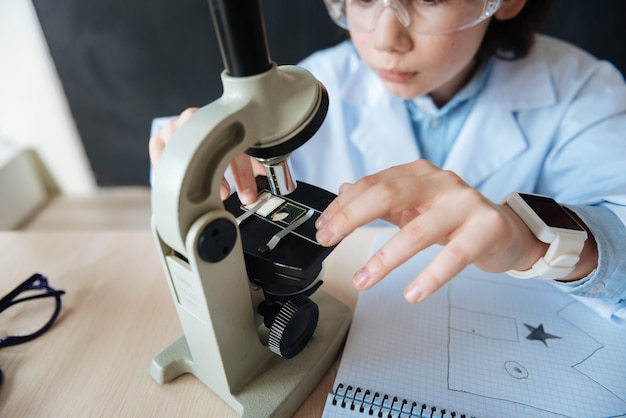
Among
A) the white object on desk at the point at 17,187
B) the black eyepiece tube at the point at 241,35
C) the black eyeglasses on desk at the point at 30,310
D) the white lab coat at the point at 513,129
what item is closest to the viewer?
the black eyepiece tube at the point at 241,35

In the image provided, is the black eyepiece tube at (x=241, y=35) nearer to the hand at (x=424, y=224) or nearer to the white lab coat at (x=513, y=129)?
the hand at (x=424, y=224)

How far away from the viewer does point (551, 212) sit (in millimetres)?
534

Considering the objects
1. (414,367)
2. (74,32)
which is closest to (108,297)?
(414,367)

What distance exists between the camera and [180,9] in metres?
1.27

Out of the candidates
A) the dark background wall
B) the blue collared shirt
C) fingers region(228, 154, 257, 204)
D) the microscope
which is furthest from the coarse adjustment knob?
the dark background wall

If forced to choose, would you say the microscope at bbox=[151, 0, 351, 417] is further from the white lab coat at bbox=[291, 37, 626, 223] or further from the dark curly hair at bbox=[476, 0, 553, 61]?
the dark curly hair at bbox=[476, 0, 553, 61]

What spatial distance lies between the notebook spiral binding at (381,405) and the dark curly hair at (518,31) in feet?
2.44

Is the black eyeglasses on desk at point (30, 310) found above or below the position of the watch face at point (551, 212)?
below

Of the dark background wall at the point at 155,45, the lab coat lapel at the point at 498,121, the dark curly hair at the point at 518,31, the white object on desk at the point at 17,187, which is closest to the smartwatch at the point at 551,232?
the lab coat lapel at the point at 498,121

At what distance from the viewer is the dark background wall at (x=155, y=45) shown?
47.2 inches

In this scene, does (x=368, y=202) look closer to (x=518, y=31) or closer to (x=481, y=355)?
(x=481, y=355)

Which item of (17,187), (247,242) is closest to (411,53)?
(247,242)

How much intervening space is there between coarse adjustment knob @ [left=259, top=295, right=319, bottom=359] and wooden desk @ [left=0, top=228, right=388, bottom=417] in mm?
74

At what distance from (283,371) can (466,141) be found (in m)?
0.63
